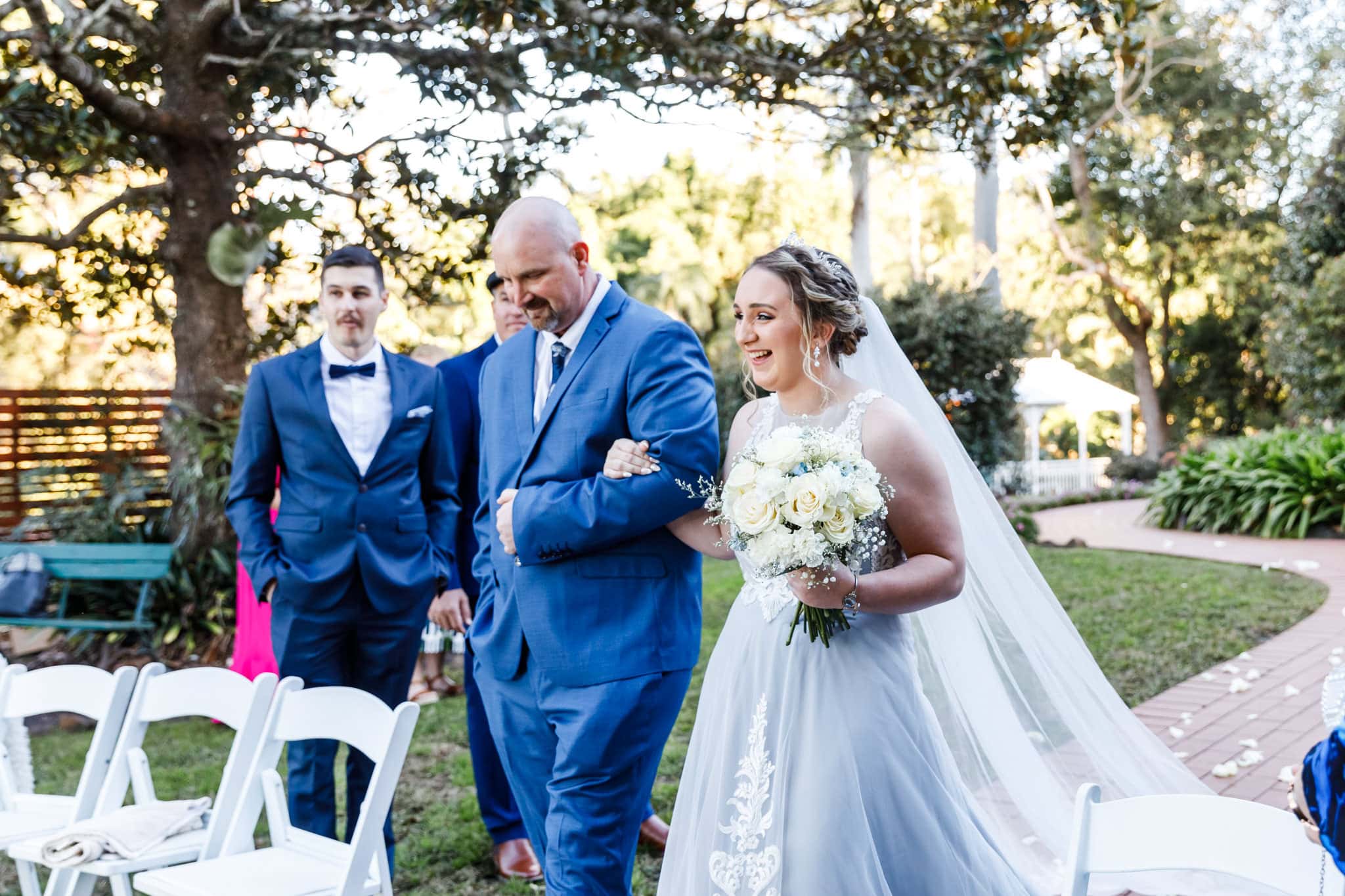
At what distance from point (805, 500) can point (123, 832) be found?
235 centimetres

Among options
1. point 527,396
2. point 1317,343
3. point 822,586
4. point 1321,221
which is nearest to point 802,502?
point 822,586

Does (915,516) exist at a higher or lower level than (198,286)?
lower

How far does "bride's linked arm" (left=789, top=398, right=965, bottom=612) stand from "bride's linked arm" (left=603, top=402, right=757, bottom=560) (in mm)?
355

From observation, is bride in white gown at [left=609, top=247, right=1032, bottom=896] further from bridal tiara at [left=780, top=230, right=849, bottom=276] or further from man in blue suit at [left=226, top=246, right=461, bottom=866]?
man in blue suit at [left=226, top=246, right=461, bottom=866]

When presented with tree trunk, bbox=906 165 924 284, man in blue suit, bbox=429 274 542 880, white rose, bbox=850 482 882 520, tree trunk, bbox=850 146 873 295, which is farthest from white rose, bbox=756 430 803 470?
tree trunk, bbox=906 165 924 284

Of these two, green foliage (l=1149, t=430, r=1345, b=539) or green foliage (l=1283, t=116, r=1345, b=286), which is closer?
green foliage (l=1149, t=430, r=1345, b=539)

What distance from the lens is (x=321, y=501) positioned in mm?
4141

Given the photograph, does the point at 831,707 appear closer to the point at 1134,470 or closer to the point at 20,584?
the point at 20,584

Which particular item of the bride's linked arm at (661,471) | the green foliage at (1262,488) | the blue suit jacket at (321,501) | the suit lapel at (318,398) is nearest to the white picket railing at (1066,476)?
the green foliage at (1262,488)

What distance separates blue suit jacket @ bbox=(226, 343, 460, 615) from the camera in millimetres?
4086

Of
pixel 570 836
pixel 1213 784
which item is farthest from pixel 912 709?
pixel 1213 784

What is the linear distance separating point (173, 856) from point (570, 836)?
1.30m

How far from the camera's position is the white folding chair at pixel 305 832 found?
3033 millimetres

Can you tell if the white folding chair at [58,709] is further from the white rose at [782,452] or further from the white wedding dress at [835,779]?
the white rose at [782,452]
